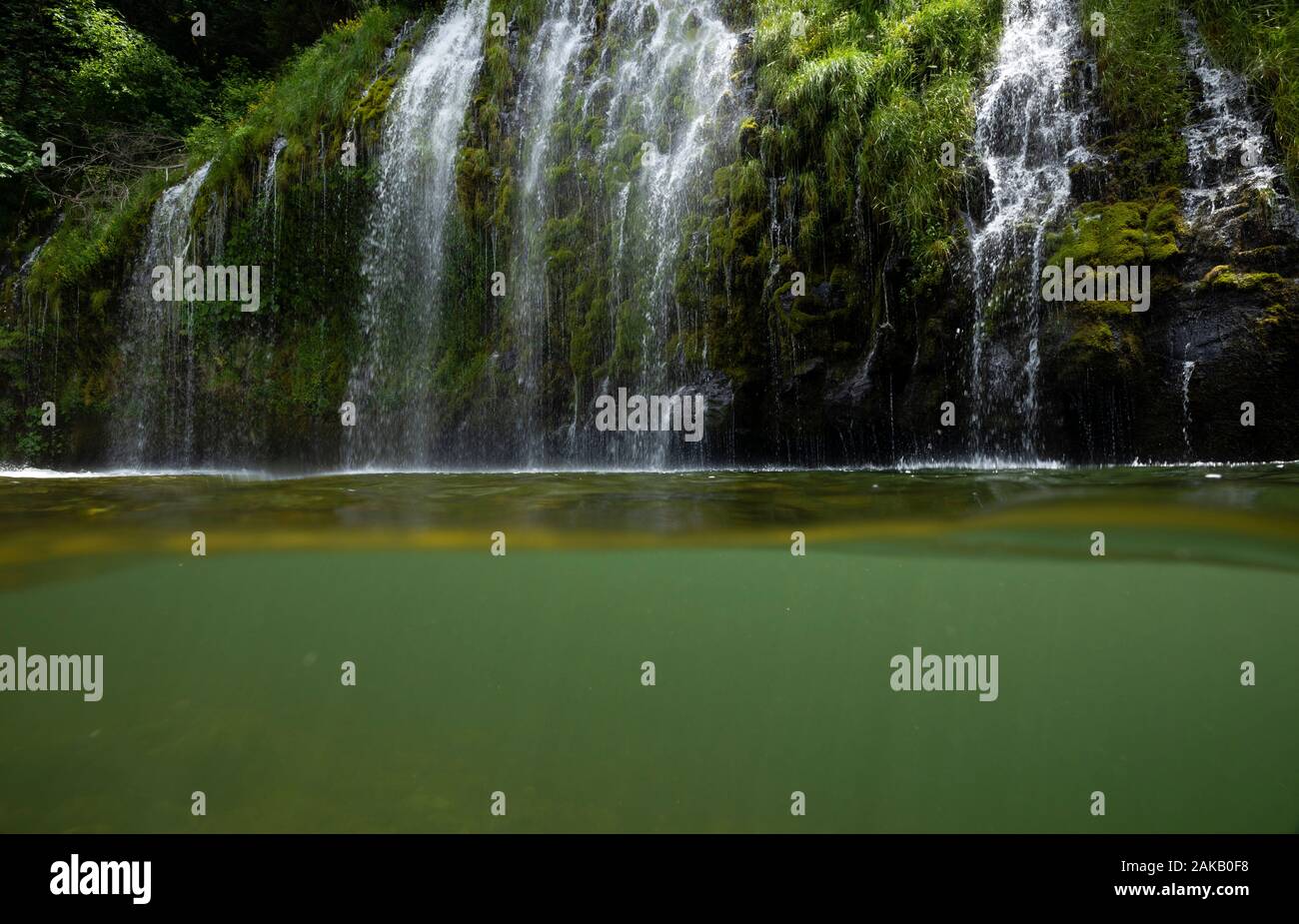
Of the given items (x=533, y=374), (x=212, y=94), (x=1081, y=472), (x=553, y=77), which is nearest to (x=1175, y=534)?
(x=1081, y=472)

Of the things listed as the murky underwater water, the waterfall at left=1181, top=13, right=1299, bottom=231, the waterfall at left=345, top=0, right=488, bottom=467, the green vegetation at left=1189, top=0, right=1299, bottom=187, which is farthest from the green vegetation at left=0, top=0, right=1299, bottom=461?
the murky underwater water

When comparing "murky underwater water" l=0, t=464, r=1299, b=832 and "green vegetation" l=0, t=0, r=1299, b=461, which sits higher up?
"green vegetation" l=0, t=0, r=1299, b=461

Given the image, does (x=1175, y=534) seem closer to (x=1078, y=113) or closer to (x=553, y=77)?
(x=1078, y=113)

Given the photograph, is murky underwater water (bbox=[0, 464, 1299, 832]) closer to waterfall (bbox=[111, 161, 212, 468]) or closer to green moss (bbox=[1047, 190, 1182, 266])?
green moss (bbox=[1047, 190, 1182, 266])

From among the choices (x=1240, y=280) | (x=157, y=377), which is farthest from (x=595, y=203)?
(x=157, y=377)

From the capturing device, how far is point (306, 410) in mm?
13102

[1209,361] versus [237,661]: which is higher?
[1209,361]

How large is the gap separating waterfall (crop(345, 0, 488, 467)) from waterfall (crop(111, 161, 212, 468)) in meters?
3.50

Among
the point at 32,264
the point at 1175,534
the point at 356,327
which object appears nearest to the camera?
the point at 1175,534

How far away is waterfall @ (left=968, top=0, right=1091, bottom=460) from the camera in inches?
320

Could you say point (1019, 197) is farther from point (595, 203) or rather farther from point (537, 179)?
point (537, 179)

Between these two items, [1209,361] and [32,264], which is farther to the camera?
[32,264]

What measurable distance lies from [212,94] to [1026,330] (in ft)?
55.4

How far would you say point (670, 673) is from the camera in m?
2.60
